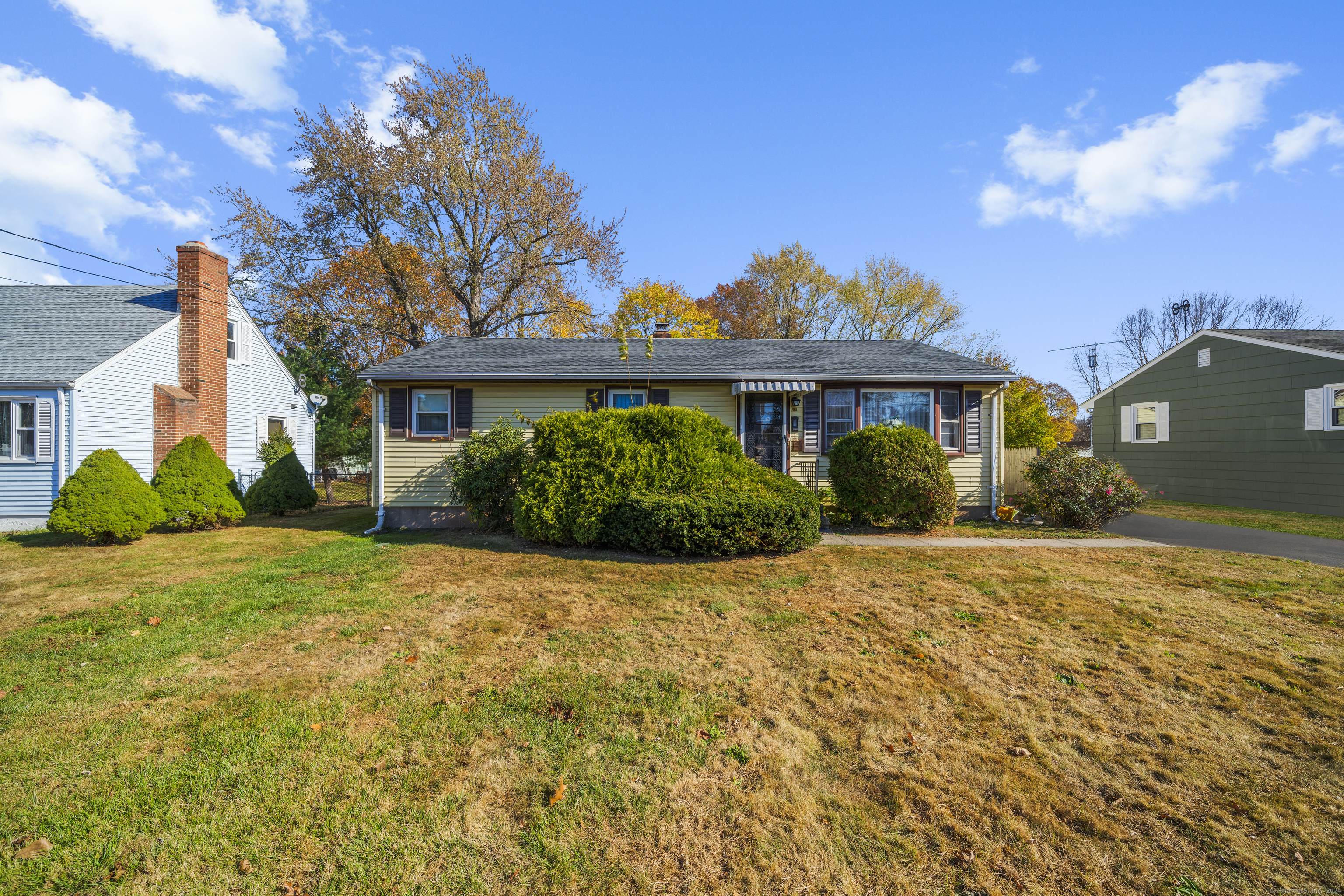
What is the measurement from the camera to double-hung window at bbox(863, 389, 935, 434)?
487 inches

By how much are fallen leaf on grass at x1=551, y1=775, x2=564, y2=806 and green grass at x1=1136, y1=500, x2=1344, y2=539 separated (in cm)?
1322

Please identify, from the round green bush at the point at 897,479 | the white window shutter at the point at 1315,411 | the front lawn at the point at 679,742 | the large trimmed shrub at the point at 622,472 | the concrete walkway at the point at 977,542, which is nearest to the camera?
the front lawn at the point at 679,742

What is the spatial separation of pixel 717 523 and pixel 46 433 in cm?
1423

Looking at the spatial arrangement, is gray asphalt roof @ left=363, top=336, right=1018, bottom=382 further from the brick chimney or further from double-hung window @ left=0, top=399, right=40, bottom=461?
double-hung window @ left=0, top=399, right=40, bottom=461

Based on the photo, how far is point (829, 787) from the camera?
2775 millimetres

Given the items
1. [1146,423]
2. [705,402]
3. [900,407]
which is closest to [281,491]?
[705,402]

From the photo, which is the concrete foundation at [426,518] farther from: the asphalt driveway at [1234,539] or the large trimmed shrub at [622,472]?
the asphalt driveway at [1234,539]

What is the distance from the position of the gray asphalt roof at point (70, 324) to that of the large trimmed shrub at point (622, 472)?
11013 mm

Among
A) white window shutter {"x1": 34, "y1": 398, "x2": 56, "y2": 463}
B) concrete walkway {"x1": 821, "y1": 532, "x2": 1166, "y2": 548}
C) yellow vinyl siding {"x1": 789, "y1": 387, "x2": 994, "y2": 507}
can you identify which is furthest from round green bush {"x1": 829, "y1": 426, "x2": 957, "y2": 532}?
white window shutter {"x1": 34, "y1": 398, "x2": 56, "y2": 463}

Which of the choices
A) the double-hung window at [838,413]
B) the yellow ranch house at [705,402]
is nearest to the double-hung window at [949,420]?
the yellow ranch house at [705,402]

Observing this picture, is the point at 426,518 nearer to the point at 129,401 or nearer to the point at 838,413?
the point at 129,401

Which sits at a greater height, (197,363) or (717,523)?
(197,363)

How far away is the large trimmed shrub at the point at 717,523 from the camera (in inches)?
301

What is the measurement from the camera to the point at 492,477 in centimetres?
1026
